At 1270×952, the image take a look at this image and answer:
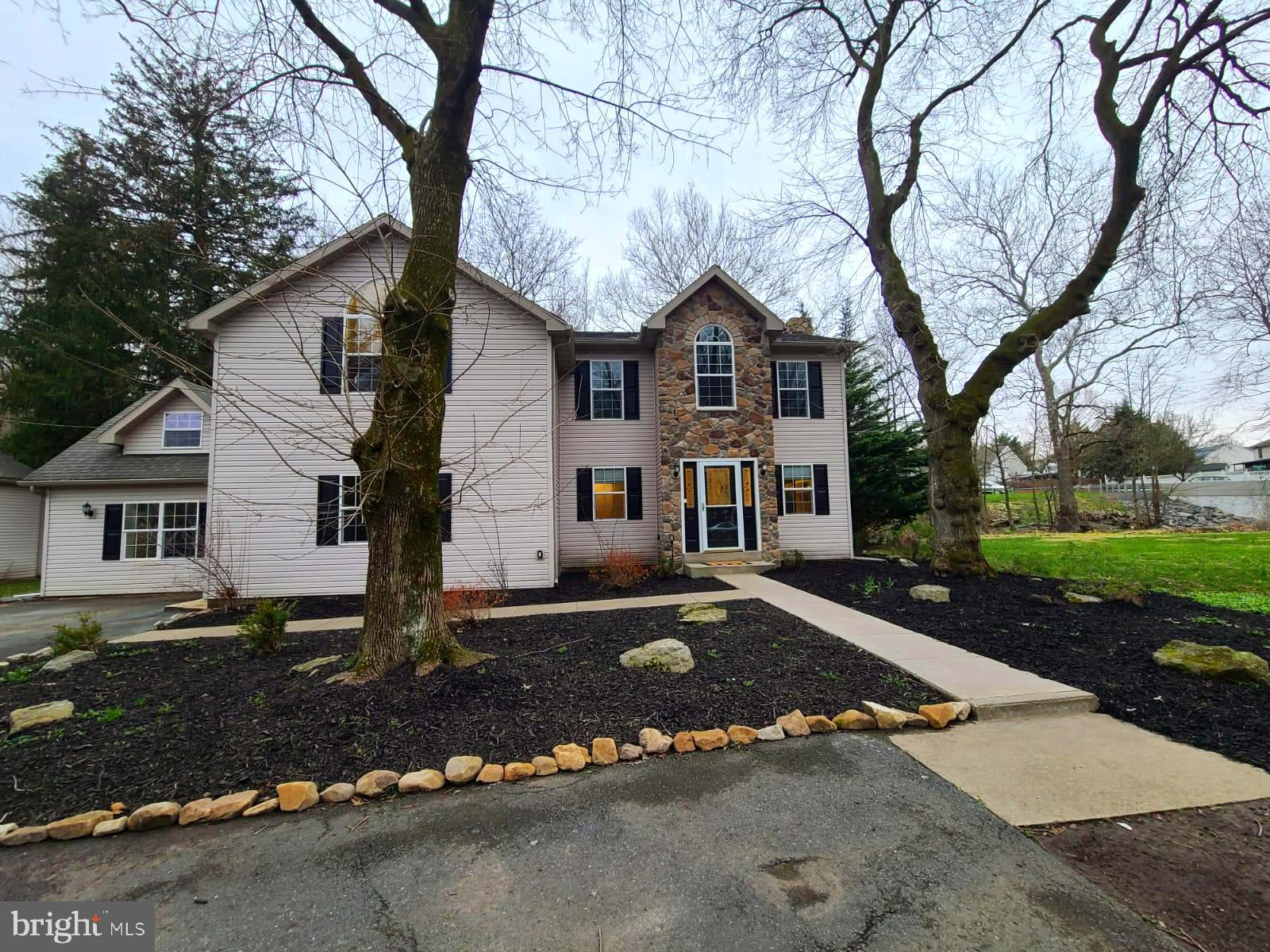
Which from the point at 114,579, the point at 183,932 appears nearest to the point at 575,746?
the point at 183,932

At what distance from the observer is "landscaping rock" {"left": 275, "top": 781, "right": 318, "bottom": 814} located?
274cm

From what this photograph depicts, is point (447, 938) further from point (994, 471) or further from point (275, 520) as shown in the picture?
point (994, 471)

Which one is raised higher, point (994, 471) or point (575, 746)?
point (994, 471)

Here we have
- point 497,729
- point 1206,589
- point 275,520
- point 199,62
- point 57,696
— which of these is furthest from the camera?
point 275,520

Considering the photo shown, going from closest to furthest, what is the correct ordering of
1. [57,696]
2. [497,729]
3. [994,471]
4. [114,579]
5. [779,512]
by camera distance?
[497,729], [57,696], [114,579], [779,512], [994,471]

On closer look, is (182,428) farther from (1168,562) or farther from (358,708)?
(1168,562)

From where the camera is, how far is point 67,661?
17.4 ft

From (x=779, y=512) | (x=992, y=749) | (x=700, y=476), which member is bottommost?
(x=992, y=749)

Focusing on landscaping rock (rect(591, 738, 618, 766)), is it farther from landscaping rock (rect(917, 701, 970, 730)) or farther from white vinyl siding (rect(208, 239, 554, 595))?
white vinyl siding (rect(208, 239, 554, 595))

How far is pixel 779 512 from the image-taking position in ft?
43.2

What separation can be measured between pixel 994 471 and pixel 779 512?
60.2 meters

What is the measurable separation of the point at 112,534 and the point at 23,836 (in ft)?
40.5

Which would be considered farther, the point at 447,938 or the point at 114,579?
the point at 114,579

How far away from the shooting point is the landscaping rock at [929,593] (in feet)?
23.8
